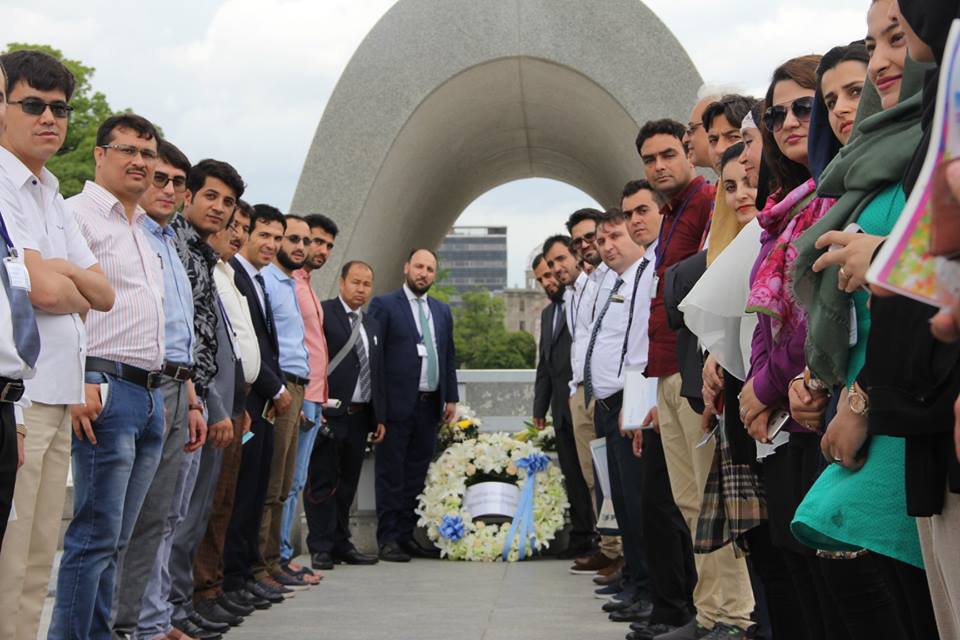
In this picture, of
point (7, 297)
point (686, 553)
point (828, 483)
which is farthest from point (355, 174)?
point (828, 483)

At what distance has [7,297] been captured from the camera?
10.1ft

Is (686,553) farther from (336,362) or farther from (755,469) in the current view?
(336,362)

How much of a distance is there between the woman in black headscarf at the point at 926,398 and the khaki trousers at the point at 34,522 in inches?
101

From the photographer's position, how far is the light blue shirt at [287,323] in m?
7.46

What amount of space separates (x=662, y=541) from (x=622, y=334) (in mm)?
1892

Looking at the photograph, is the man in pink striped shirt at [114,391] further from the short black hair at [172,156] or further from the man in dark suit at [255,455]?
the man in dark suit at [255,455]

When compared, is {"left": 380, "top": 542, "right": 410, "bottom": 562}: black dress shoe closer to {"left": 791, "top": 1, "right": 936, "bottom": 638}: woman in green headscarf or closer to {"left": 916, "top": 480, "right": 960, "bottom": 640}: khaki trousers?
{"left": 791, "top": 1, "right": 936, "bottom": 638}: woman in green headscarf

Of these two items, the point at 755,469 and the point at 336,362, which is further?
the point at 336,362

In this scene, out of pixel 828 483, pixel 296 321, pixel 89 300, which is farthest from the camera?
pixel 296 321

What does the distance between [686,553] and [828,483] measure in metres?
3.62

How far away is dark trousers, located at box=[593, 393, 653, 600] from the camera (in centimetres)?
627

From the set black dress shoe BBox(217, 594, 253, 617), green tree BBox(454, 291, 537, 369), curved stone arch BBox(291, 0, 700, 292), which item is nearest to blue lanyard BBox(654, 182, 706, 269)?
black dress shoe BBox(217, 594, 253, 617)

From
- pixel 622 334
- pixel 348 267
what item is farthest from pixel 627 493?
pixel 348 267

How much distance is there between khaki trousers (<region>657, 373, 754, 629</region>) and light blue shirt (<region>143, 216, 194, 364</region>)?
2174 mm
